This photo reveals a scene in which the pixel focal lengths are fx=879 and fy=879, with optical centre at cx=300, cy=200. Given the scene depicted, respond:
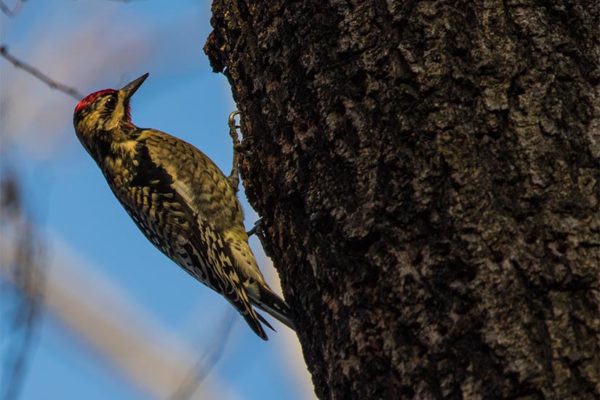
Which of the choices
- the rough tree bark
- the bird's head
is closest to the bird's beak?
the bird's head

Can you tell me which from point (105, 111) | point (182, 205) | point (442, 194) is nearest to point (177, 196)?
point (182, 205)

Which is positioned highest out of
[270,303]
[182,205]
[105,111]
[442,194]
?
[105,111]

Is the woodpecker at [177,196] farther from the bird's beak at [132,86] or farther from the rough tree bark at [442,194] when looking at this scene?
the rough tree bark at [442,194]

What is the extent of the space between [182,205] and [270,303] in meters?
0.88

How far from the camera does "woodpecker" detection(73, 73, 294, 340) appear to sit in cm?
475

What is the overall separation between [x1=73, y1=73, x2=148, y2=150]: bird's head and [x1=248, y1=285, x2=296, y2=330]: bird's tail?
5.07 ft

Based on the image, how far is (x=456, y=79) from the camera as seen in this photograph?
2143 mm

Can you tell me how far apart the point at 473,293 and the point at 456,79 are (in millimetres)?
554

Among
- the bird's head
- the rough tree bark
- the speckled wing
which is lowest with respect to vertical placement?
the rough tree bark

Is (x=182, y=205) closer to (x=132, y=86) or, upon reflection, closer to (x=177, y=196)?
(x=177, y=196)

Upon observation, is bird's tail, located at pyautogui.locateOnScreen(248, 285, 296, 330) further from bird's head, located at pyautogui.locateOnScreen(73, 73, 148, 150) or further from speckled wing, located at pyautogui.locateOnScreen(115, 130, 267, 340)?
bird's head, located at pyautogui.locateOnScreen(73, 73, 148, 150)

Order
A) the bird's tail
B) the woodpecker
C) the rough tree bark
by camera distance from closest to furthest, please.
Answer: the rough tree bark
the bird's tail
the woodpecker

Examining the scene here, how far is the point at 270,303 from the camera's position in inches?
180


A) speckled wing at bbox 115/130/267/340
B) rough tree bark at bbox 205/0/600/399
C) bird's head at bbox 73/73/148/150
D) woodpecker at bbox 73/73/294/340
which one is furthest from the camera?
bird's head at bbox 73/73/148/150
